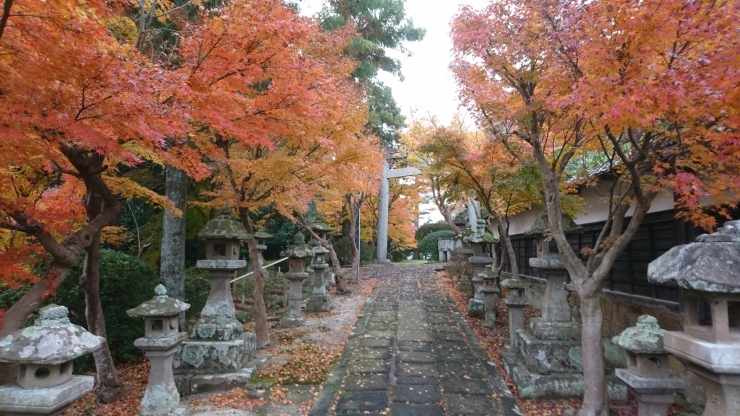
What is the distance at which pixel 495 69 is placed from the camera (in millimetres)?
5422

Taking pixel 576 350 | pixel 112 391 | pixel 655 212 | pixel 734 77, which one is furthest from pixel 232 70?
pixel 655 212

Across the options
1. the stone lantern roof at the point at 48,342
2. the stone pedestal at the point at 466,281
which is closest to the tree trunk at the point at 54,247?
the stone lantern roof at the point at 48,342

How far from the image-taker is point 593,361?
4324 millimetres

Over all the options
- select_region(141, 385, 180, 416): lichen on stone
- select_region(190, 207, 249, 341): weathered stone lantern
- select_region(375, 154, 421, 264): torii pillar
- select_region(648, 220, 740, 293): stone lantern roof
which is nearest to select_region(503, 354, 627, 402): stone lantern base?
select_region(648, 220, 740, 293): stone lantern roof

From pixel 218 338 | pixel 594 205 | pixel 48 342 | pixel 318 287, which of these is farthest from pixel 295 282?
pixel 594 205

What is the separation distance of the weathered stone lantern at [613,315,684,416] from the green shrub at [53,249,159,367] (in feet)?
25.3

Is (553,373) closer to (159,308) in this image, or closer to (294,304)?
(159,308)

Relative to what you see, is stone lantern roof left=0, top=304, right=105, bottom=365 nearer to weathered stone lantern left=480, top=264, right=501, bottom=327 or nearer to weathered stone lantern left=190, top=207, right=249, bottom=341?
weathered stone lantern left=190, top=207, right=249, bottom=341

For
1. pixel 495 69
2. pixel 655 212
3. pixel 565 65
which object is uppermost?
pixel 495 69

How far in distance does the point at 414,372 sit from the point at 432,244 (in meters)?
24.9

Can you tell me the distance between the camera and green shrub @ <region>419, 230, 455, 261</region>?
30250 millimetres

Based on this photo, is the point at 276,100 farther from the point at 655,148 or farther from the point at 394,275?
the point at 394,275

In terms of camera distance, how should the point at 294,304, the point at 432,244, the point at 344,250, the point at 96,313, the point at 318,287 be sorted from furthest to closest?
the point at 432,244, the point at 344,250, the point at 318,287, the point at 294,304, the point at 96,313

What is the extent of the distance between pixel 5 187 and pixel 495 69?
679cm
